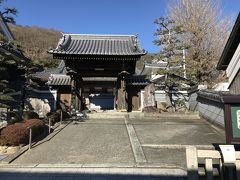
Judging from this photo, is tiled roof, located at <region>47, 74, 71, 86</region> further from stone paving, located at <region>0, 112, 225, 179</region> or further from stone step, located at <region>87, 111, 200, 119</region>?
stone paving, located at <region>0, 112, 225, 179</region>

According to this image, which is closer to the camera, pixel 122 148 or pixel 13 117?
pixel 122 148

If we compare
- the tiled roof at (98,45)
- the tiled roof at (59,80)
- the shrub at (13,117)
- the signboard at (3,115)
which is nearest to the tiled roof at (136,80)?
the tiled roof at (98,45)

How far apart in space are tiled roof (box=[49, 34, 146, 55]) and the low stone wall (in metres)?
5.33

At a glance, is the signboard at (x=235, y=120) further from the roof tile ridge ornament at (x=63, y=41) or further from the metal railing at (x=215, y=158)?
the roof tile ridge ornament at (x=63, y=41)

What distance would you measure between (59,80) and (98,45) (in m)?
4.44

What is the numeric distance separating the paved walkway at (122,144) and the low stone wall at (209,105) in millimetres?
712

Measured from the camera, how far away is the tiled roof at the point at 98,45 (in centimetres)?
1944

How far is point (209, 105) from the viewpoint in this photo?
613 inches

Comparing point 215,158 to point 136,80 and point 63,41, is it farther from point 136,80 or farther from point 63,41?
point 63,41

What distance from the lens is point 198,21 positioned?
23141 mm

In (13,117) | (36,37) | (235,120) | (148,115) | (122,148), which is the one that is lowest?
(122,148)

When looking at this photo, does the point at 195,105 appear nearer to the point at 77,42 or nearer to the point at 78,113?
the point at 78,113

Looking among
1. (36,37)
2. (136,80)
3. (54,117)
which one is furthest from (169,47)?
(36,37)

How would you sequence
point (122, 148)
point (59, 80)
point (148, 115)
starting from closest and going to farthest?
1. point (122, 148)
2. point (148, 115)
3. point (59, 80)
